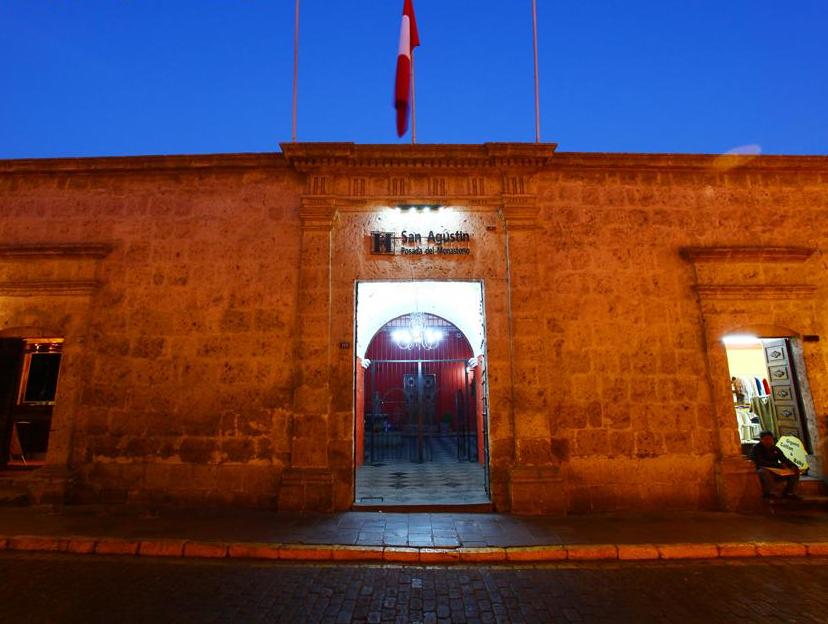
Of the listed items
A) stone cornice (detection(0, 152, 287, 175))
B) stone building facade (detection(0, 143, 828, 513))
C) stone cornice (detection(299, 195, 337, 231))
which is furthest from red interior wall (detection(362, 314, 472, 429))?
stone cornice (detection(0, 152, 287, 175))

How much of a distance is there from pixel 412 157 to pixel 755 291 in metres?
6.18

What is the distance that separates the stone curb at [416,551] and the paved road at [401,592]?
0.55 ft

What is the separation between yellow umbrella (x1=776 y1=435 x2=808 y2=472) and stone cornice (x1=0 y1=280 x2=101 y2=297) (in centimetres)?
1196

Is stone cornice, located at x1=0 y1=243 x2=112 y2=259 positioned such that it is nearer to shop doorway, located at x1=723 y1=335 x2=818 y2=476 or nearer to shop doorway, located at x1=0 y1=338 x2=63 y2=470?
shop doorway, located at x1=0 y1=338 x2=63 y2=470

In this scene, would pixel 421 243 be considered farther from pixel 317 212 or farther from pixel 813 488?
pixel 813 488

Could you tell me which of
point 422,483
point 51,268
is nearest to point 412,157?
point 422,483

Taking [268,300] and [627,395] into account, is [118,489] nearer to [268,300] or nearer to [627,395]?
[268,300]

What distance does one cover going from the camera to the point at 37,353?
758 cm

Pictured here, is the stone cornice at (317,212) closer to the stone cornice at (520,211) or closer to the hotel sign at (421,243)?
the hotel sign at (421,243)

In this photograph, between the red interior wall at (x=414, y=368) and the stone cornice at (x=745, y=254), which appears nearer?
the stone cornice at (x=745, y=254)

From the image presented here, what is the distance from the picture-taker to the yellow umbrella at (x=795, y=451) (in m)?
7.12

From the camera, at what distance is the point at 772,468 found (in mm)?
6613

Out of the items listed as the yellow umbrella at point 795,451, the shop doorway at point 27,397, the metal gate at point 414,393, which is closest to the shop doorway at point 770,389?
the yellow umbrella at point 795,451

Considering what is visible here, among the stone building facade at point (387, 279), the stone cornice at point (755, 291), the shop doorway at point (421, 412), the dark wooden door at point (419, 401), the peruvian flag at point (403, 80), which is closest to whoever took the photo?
the stone building facade at point (387, 279)
